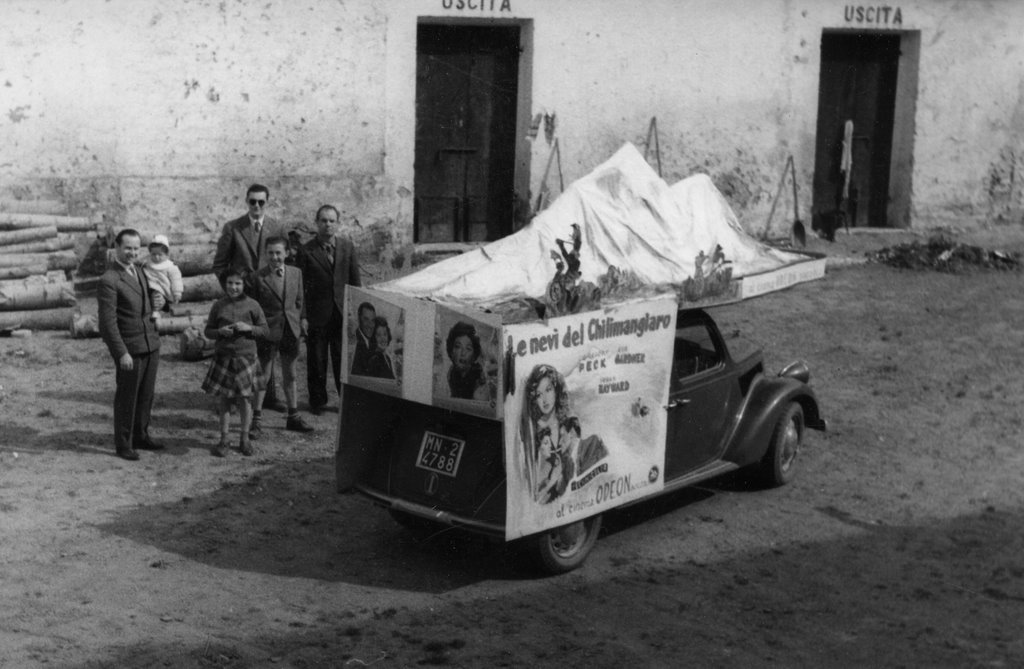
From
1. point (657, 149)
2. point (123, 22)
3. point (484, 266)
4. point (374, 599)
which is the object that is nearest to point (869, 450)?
point (484, 266)

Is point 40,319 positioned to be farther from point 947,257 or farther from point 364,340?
point 947,257

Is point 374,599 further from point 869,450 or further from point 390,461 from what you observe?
point 869,450

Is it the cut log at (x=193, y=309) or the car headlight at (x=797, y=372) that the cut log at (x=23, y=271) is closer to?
the cut log at (x=193, y=309)

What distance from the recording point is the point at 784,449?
424 inches

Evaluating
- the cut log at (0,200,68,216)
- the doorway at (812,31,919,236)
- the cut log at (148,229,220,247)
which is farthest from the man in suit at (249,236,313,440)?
the doorway at (812,31,919,236)

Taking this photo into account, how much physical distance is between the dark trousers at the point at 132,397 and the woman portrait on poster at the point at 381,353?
2.54 meters

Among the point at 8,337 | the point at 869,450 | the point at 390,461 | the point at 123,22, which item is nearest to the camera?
the point at 390,461

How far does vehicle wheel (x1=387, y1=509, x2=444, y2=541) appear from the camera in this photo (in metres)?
9.19

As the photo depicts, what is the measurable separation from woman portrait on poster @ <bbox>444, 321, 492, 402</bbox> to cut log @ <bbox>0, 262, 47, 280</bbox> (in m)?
7.53

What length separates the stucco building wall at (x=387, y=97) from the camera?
15.2m

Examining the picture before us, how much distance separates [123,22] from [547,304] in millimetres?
8458

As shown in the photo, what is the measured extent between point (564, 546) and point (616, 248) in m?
2.11

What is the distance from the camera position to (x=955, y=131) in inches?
792

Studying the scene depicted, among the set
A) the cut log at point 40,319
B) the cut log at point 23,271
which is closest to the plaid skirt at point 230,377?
the cut log at point 40,319
